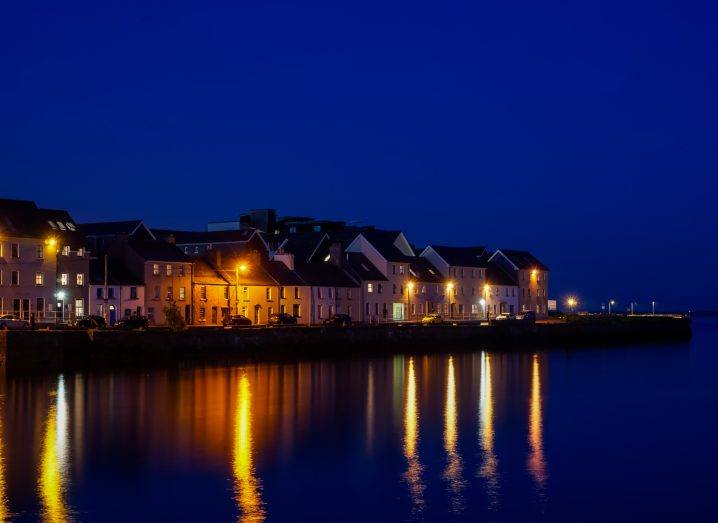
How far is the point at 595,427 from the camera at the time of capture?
162 ft

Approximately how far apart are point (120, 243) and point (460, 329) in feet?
106

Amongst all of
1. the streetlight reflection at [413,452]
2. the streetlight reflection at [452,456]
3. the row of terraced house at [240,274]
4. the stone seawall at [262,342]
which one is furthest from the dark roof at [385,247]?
Answer: the streetlight reflection at [452,456]

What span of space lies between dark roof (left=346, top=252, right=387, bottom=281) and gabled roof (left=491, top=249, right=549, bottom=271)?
33.5 metres

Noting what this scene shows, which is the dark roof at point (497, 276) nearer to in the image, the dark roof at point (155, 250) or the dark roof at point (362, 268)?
the dark roof at point (362, 268)

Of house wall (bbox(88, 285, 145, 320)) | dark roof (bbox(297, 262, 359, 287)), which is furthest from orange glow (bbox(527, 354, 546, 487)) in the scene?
dark roof (bbox(297, 262, 359, 287))

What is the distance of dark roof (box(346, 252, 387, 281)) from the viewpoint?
115750 millimetres

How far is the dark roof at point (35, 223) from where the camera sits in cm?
8400

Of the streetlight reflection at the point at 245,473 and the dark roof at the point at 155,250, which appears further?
the dark roof at the point at 155,250

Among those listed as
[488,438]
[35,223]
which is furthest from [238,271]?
[488,438]

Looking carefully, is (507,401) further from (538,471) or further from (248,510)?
(248,510)

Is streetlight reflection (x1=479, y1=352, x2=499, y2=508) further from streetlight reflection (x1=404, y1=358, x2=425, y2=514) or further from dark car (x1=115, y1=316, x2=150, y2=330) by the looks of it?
dark car (x1=115, y1=316, x2=150, y2=330)

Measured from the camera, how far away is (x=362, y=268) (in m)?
117

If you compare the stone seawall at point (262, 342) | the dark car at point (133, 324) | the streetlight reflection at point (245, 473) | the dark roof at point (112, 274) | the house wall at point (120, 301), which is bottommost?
the streetlight reflection at point (245, 473)

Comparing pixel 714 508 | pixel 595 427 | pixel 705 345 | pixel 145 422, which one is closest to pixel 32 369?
pixel 145 422
